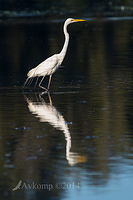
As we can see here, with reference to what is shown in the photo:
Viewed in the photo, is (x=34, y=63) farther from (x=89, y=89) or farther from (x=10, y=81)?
(x=89, y=89)

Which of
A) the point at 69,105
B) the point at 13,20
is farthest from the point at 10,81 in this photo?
the point at 13,20

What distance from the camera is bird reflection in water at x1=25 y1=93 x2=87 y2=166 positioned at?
9.76 m

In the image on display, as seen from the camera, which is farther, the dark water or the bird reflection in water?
the bird reflection in water

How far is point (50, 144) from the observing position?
10680 millimetres

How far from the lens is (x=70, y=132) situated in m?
11.5

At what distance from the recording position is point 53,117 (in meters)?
13.0

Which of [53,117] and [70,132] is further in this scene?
[53,117]

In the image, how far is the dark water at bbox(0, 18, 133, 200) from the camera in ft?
27.9

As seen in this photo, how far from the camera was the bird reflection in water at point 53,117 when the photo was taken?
9.76m

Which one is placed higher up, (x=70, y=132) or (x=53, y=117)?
(x=70, y=132)

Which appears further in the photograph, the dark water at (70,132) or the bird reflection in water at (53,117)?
the bird reflection in water at (53,117)

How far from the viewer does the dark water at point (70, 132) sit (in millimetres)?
8516

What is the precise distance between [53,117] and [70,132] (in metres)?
1.52

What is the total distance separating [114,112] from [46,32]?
28874mm
